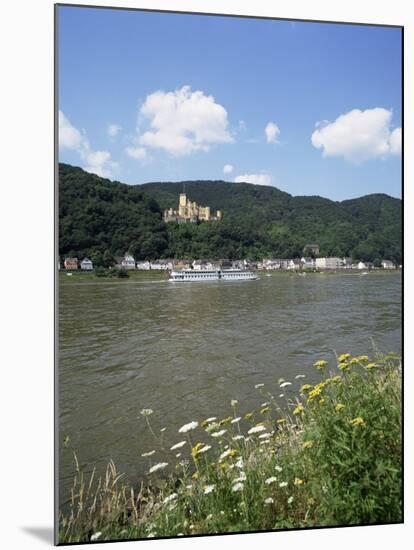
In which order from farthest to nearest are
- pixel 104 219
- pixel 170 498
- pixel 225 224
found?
pixel 225 224 → pixel 104 219 → pixel 170 498

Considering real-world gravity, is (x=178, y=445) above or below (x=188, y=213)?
below

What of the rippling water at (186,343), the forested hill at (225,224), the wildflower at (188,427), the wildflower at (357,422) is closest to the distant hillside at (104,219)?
the forested hill at (225,224)

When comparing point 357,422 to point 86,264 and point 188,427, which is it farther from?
point 86,264

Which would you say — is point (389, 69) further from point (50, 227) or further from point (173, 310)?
point (50, 227)

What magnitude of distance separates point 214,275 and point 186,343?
465mm

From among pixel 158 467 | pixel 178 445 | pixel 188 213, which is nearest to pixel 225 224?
pixel 188 213

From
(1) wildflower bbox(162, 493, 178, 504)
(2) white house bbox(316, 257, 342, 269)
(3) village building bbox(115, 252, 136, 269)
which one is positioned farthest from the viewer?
(2) white house bbox(316, 257, 342, 269)

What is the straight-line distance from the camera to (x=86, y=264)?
2.35 m

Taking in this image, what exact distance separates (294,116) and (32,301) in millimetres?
1566

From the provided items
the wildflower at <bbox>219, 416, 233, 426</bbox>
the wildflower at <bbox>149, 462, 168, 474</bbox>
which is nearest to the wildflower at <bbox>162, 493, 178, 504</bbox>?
the wildflower at <bbox>149, 462, 168, 474</bbox>

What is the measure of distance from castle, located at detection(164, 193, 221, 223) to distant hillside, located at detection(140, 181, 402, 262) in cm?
3

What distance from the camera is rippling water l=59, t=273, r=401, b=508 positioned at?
232cm

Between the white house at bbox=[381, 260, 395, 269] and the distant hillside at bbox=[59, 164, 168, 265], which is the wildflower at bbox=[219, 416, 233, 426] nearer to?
the distant hillside at bbox=[59, 164, 168, 265]

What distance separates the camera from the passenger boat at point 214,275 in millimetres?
2732
